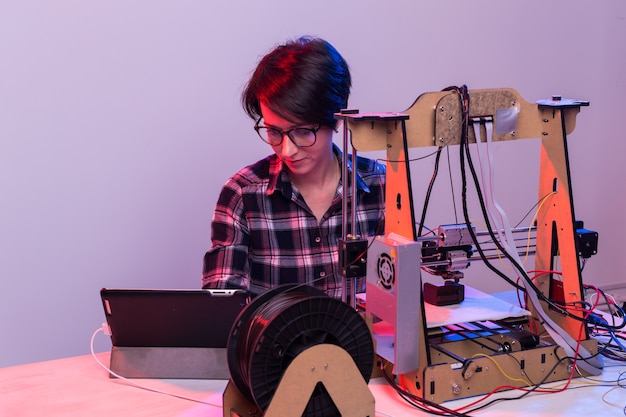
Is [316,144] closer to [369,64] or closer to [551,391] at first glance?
[551,391]

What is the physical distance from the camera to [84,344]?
9.56 ft

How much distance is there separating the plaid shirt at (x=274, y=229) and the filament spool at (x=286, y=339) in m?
0.78

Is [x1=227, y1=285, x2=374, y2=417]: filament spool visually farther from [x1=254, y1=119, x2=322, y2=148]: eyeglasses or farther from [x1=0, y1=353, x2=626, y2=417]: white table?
[x1=254, y1=119, x2=322, y2=148]: eyeglasses

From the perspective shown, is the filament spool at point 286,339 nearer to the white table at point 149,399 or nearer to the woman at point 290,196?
the white table at point 149,399

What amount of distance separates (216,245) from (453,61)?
174cm

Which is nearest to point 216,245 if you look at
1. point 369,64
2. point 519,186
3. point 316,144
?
point 316,144

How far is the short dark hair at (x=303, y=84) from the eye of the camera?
1992 mm

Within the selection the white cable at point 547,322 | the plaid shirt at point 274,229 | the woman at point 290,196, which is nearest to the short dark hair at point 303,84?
the woman at point 290,196

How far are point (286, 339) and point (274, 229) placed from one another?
933mm

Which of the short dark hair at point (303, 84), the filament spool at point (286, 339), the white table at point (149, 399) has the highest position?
the short dark hair at point (303, 84)

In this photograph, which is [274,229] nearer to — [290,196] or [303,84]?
[290,196]

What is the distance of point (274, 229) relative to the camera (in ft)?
7.43

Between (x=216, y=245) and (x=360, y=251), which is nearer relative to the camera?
(x=360, y=251)

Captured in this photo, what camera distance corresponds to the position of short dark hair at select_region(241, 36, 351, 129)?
1992mm
